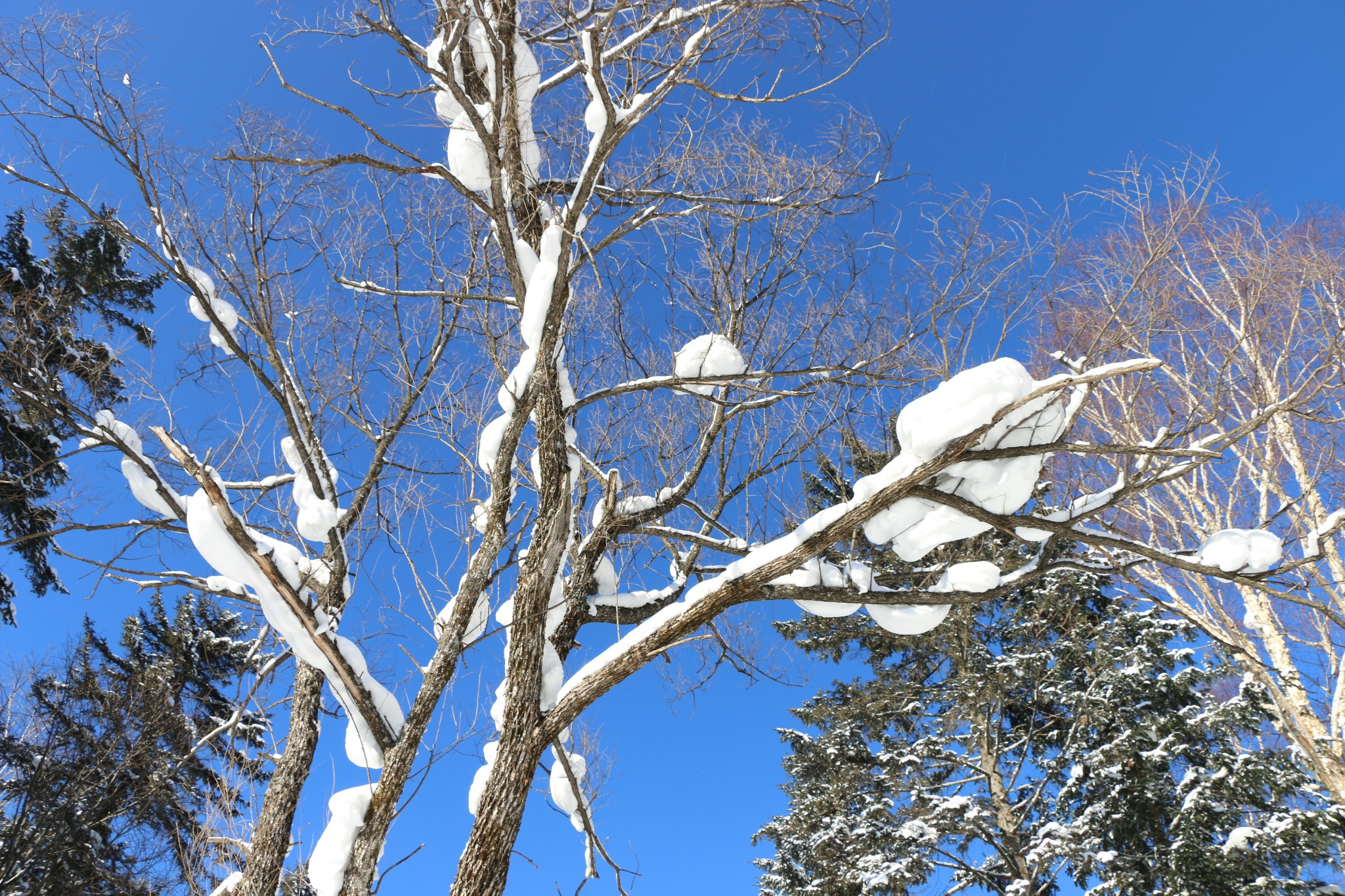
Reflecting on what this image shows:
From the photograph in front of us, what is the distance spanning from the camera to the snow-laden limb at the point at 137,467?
4.29m

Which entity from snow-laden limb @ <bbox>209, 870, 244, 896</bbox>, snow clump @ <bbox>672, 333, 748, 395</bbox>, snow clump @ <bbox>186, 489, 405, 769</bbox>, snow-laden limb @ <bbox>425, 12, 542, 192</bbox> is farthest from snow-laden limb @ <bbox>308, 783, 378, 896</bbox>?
snow-laden limb @ <bbox>425, 12, 542, 192</bbox>

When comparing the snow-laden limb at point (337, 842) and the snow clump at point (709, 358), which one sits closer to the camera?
the snow-laden limb at point (337, 842)

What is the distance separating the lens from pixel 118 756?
8.98m

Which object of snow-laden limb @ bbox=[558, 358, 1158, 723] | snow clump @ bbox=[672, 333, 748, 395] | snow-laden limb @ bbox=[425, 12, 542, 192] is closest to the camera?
snow-laden limb @ bbox=[558, 358, 1158, 723]

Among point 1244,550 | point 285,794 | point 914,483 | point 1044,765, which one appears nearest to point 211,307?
point 285,794

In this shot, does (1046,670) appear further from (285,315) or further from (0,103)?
(0,103)

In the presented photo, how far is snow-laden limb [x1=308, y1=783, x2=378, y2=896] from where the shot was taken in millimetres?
3230

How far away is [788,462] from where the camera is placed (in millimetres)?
4953

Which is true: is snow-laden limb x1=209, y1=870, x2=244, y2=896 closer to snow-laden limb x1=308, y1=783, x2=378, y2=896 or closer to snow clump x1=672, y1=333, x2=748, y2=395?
snow-laden limb x1=308, y1=783, x2=378, y2=896

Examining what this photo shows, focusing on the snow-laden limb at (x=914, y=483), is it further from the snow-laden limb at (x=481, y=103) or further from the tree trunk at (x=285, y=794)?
the tree trunk at (x=285, y=794)

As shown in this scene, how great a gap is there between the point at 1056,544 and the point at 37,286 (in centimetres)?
993

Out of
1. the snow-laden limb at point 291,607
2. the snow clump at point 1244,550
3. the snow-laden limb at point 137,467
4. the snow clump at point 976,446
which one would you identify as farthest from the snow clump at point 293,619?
the snow clump at point 1244,550

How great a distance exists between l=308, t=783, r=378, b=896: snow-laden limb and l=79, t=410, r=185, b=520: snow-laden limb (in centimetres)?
205

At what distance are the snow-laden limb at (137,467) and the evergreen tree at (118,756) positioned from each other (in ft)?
10.3
